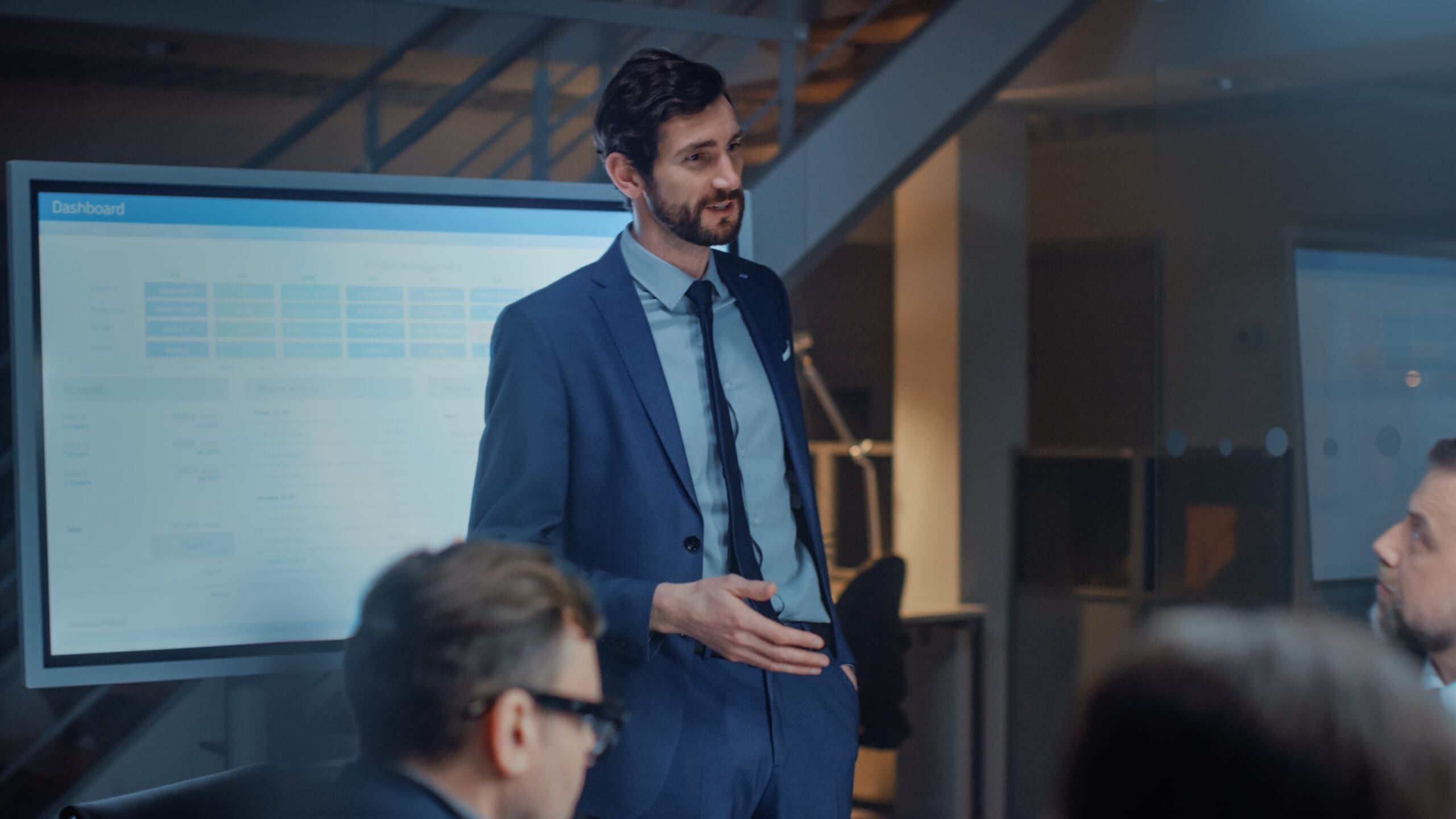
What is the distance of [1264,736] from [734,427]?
4.25ft

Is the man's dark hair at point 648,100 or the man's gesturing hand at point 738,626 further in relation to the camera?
the man's dark hair at point 648,100

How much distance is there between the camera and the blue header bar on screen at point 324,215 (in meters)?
2.03

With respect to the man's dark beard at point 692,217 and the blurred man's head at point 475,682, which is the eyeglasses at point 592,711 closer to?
the blurred man's head at point 475,682

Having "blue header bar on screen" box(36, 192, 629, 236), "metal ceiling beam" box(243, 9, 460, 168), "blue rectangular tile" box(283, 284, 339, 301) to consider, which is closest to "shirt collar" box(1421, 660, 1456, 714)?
"blue header bar on screen" box(36, 192, 629, 236)

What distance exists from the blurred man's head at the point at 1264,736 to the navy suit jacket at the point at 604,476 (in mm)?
1088

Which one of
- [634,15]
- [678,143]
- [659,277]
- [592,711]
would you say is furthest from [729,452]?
[634,15]

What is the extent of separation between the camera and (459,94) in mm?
2646

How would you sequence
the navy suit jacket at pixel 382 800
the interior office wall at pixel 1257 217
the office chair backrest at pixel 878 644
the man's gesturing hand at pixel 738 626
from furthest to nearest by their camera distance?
the office chair backrest at pixel 878 644 < the interior office wall at pixel 1257 217 < the man's gesturing hand at pixel 738 626 < the navy suit jacket at pixel 382 800

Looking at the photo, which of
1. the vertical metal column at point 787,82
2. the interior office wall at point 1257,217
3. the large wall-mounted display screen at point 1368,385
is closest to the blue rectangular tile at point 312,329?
the vertical metal column at point 787,82

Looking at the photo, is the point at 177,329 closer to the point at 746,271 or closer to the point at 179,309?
the point at 179,309

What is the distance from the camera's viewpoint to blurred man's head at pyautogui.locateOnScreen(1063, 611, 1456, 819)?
508 mm

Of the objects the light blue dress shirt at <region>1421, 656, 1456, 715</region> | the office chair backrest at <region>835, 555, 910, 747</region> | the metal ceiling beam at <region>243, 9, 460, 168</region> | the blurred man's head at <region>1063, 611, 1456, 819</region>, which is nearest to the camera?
the blurred man's head at <region>1063, 611, 1456, 819</region>

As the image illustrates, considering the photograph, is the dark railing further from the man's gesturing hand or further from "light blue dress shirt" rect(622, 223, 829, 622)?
the man's gesturing hand

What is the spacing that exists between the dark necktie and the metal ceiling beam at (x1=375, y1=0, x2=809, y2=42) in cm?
112
